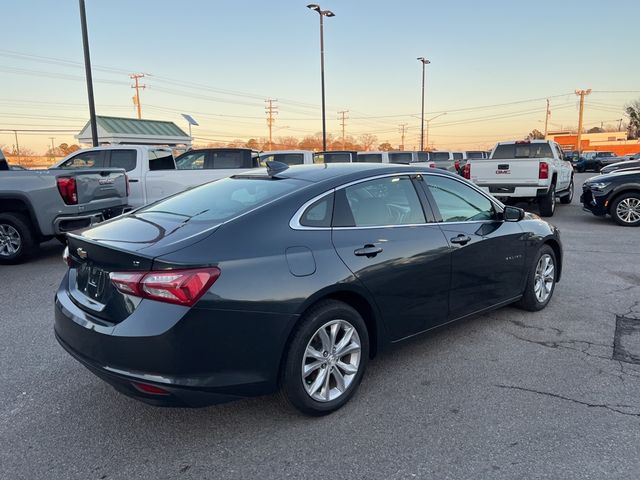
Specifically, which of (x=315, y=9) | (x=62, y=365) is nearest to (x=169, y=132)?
(x=315, y=9)

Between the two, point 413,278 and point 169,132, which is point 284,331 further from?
point 169,132

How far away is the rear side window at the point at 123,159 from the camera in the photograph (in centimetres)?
994

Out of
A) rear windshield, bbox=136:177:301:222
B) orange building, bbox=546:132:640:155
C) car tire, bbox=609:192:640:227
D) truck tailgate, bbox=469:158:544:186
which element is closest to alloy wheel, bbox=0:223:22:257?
A: rear windshield, bbox=136:177:301:222

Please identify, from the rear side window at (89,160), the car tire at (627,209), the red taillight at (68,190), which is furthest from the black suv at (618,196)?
the rear side window at (89,160)

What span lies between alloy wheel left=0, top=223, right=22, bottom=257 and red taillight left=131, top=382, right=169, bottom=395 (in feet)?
20.5

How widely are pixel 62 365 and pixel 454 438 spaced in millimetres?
3052

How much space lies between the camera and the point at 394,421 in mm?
3033

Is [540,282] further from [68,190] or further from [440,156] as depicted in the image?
[440,156]

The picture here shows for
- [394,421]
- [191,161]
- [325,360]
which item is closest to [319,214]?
[325,360]

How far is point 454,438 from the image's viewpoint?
9.32 ft

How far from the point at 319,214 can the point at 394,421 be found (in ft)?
4.63

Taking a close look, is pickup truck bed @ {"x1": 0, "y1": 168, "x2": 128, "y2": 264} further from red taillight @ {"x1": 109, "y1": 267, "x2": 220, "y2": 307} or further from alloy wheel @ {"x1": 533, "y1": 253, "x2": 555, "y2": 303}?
alloy wheel @ {"x1": 533, "y1": 253, "x2": 555, "y2": 303}

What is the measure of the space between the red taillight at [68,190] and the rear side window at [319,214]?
18.6 feet

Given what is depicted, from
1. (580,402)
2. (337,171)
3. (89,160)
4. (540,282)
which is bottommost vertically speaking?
(580,402)
